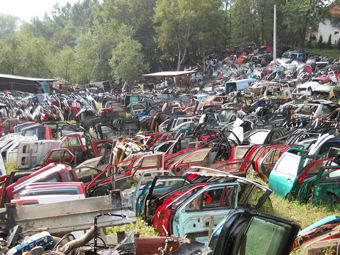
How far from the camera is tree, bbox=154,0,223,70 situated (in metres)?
48.5

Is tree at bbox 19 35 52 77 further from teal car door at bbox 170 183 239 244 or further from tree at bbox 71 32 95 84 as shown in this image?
teal car door at bbox 170 183 239 244

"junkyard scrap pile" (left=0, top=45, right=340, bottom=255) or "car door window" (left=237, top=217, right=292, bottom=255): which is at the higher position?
"car door window" (left=237, top=217, right=292, bottom=255)

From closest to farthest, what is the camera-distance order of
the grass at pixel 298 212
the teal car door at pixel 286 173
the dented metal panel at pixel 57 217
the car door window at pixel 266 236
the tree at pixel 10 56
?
the car door window at pixel 266 236 < the dented metal panel at pixel 57 217 < the grass at pixel 298 212 < the teal car door at pixel 286 173 < the tree at pixel 10 56

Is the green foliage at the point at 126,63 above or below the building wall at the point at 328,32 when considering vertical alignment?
below

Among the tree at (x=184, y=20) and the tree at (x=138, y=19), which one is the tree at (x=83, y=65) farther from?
the tree at (x=138, y=19)

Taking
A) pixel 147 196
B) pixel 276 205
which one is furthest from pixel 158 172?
pixel 276 205

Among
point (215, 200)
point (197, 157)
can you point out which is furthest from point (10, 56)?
point (215, 200)

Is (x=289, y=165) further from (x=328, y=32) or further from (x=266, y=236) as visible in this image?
(x=328, y=32)

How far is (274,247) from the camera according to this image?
11.6 feet

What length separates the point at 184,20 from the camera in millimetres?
49406

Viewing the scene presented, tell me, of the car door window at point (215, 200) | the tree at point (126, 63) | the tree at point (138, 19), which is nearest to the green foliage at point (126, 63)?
the tree at point (126, 63)

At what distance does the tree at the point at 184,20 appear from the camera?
4847cm

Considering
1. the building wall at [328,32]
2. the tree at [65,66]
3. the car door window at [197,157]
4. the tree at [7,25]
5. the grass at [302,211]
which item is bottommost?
the grass at [302,211]

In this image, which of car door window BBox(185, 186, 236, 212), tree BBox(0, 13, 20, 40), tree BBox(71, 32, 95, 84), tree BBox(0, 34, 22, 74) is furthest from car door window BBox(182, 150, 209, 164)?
tree BBox(0, 13, 20, 40)
